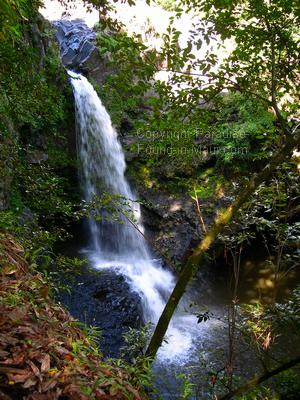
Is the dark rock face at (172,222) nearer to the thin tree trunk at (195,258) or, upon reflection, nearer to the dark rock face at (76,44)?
the dark rock face at (76,44)

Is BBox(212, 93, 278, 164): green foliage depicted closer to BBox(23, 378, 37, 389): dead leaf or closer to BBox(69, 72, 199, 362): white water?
BBox(69, 72, 199, 362): white water

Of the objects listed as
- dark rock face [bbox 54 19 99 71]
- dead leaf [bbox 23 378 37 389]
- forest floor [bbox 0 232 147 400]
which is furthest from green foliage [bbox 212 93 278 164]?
dead leaf [bbox 23 378 37 389]

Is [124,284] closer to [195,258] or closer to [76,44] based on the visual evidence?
[195,258]

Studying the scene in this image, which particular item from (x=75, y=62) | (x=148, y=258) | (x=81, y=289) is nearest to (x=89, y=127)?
(x=75, y=62)

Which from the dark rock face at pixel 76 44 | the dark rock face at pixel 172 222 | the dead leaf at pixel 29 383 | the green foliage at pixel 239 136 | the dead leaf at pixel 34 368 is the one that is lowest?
the dead leaf at pixel 29 383

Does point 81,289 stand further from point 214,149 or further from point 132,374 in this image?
point 214,149

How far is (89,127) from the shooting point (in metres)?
10.3

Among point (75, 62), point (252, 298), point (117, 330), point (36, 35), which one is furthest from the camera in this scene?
point (75, 62)

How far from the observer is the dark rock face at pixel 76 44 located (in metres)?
11.8

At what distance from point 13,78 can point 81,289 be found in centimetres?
414

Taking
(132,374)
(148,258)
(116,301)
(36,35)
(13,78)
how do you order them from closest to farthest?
(132,374)
(13,78)
(116,301)
(36,35)
(148,258)

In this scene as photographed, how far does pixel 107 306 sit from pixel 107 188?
4.39 m

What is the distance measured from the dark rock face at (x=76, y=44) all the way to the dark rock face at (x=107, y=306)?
7979 millimetres

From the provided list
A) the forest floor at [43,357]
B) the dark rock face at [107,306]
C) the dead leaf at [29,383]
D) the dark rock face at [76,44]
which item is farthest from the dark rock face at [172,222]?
the dead leaf at [29,383]
